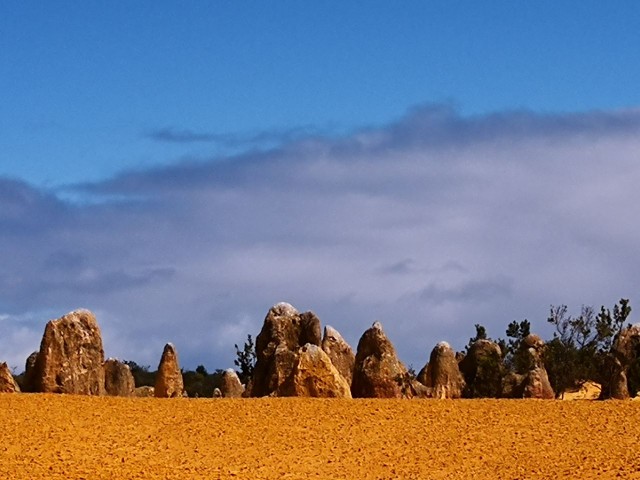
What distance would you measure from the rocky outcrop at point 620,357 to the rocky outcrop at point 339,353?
7951mm

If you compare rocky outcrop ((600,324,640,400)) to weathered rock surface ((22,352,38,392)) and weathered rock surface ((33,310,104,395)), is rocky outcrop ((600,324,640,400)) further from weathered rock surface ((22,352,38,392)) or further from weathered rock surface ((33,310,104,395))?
weathered rock surface ((22,352,38,392))

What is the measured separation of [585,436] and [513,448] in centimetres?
183

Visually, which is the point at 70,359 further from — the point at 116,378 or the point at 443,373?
the point at 443,373

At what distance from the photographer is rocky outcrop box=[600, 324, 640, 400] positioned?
121 feet

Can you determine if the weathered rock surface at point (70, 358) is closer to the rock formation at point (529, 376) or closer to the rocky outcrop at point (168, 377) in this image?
the rocky outcrop at point (168, 377)

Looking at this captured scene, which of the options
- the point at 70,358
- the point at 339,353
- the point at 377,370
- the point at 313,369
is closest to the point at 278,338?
the point at 339,353

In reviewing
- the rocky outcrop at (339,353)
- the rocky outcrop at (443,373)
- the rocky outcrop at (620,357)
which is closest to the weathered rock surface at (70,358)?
the rocky outcrop at (339,353)

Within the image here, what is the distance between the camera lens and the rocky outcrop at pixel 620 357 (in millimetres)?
36812

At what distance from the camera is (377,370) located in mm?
31844

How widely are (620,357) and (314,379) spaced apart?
13185 mm

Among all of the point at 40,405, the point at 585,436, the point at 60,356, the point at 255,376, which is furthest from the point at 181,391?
the point at 585,436

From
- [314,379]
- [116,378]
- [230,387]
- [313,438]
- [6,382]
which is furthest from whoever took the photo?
[230,387]

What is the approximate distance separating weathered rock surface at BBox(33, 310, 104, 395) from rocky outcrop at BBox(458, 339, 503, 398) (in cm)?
1119

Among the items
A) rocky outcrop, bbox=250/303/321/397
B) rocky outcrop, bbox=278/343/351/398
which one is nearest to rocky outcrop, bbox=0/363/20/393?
rocky outcrop, bbox=250/303/321/397
